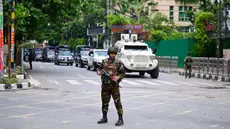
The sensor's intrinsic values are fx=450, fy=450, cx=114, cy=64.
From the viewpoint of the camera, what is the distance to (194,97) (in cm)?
1509

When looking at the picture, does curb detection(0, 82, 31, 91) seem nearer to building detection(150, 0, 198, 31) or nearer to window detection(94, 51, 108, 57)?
window detection(94, 51, 108, 57)

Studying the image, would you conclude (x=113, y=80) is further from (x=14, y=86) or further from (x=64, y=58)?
(x=64, y=58)

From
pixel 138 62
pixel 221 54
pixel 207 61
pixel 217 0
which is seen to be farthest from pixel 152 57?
pixel 217 0

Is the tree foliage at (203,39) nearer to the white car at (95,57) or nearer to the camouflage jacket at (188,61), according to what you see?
the white car at (95,57)

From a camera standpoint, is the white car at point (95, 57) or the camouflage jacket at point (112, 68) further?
the white car at point (95, 57)

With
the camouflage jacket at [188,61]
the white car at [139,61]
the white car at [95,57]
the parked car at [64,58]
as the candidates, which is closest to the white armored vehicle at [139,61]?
the white car at [139,61]

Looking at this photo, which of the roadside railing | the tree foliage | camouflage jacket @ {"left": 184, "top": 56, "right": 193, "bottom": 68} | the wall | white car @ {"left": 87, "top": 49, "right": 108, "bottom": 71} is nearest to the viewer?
camouflage jacket @ {"left": 184, "top": 56, "right": 193, "bottom": 68}

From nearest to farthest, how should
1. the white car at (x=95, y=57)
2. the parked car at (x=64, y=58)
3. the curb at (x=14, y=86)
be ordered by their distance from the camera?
the curb at (x=14, y=86)
the white car at (x=95, y=57)
the parked car at (x=64, y=58)

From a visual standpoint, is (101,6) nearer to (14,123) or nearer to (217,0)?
(217,0)

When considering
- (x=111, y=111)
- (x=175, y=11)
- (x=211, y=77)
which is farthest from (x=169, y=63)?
(x=175, y=11)

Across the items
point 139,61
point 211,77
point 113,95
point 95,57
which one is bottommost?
point 211,77

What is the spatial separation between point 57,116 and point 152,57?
15.9 m

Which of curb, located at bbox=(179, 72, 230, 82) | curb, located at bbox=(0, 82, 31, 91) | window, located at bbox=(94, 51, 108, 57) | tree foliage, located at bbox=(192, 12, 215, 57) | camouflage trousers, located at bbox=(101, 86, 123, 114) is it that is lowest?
curb, located at bbox=(179, 72, 230, 82)

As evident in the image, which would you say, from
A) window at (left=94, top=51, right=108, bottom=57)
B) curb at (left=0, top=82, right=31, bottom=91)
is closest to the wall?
window at (left=94, top=51, right=108, bottom=57)
